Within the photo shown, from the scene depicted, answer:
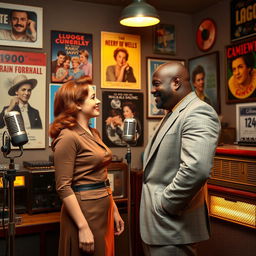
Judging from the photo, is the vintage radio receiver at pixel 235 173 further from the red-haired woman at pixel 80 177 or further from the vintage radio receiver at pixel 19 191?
the vintage radio receiver at pixel 19 191

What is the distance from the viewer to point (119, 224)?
8.43 feet

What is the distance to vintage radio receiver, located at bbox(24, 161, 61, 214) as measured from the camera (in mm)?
3010

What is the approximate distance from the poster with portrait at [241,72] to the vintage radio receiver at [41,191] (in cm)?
190

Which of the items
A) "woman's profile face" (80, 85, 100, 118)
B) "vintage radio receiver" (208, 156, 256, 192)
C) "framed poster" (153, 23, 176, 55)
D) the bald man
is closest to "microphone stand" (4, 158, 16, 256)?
"woman's profile face" (80, 85, 100, 118)

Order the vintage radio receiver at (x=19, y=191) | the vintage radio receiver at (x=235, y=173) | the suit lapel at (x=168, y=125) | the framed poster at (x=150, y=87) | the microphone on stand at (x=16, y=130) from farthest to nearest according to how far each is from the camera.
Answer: the framed poster at (x=150, y=87) → the vintage radio receiver at (x=19, y=191) → the vintage radio receiver at (x=235, y=173) → the microphone on stand at (x=16, y=130) → the suit lapel at (x=168, y=125)

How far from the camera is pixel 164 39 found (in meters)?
4.14

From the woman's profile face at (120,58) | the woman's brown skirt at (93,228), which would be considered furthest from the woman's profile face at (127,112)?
the woman's brown skirt at (93,228)

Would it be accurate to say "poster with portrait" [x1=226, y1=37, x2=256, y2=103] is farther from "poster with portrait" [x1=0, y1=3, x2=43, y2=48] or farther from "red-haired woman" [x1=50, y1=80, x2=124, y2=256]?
"poster with portrait" [x1=0, y1=3, x2=43, y2=48]

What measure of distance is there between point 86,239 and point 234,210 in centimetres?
127

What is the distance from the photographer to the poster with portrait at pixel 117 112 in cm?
385

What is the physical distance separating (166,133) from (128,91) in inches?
86.5

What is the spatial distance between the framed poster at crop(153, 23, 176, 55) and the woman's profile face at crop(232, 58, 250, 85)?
2.74 feet

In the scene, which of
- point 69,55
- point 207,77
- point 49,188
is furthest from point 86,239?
point 207,77

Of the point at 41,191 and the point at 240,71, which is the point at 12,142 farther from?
the point at 240,71
